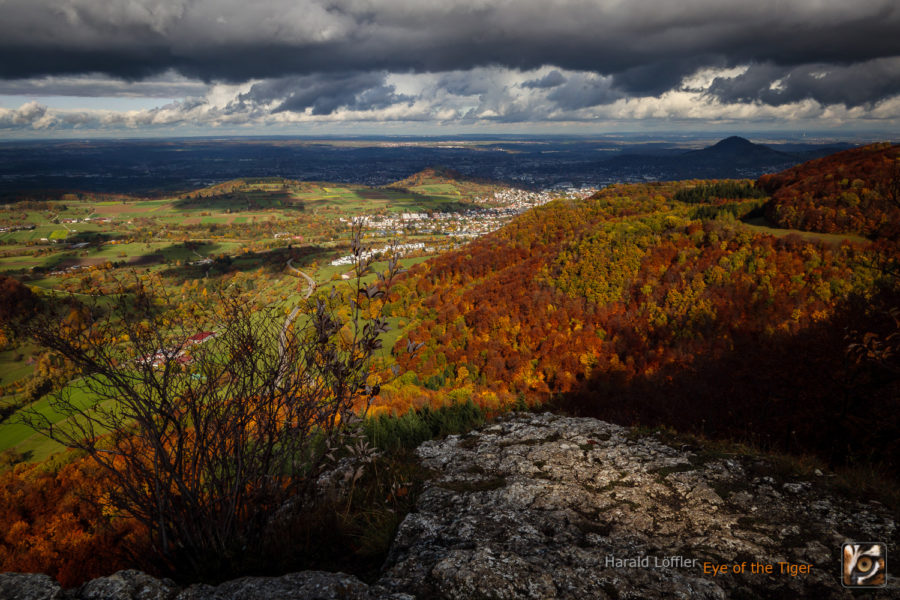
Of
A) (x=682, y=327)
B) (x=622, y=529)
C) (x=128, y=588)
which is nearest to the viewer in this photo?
(x=128, y=588)

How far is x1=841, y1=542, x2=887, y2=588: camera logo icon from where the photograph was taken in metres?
4.05

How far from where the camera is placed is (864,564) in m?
4.27

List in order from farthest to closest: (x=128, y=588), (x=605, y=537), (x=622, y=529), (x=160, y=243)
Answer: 1. (x=160, y=243)
2. (x=622, y=529)
3. (x=605, y=537)
4. (x=128, y=588)

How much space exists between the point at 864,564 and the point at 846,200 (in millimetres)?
61900

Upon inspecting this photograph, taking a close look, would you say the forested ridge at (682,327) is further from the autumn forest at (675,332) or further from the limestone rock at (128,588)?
the limestone rock at (128,588)

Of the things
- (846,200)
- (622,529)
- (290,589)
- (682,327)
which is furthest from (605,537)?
(846,200)

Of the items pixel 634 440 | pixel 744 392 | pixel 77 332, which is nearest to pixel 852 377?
pixel 744 392

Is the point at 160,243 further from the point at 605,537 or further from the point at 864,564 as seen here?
the point at 864,564

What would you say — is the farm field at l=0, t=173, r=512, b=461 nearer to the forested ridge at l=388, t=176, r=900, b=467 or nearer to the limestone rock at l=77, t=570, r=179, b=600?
the forested ridge at l=388, t=176, r=900, b=467

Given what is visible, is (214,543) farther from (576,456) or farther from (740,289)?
(740,289)

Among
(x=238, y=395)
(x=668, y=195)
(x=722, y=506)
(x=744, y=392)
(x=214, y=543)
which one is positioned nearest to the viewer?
(x=214, y=543)

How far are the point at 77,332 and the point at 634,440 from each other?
31.0 feet

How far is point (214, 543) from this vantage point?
4578 mm

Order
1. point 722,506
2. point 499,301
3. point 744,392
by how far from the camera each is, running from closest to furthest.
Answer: point 722,506 → point 744,392 → point 499,301
